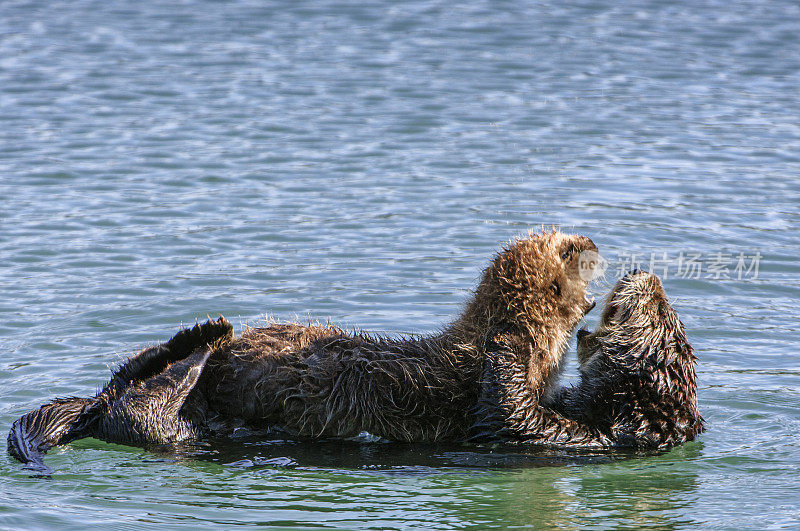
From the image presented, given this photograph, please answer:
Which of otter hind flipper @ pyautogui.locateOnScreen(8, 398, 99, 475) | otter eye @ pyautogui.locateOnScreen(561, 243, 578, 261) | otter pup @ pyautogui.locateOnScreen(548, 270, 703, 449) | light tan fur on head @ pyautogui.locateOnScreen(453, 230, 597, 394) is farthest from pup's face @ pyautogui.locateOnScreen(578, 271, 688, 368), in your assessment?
otter hind flipper @ pyautogui.locateOnScreen(8, 398, 99, 475)

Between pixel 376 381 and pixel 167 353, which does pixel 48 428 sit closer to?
pixel 167 353

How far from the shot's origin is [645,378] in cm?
530

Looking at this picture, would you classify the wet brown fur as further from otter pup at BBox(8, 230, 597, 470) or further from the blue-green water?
the blue-green water

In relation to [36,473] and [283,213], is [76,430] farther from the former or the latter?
[283,213]

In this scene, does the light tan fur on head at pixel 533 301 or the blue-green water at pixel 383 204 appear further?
the light tan fur on head at pixel 533 301

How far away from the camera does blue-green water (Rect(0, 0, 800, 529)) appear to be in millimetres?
4852

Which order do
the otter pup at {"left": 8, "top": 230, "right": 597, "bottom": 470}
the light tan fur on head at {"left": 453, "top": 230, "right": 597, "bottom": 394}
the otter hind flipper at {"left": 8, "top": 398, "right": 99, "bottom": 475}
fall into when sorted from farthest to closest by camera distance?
the light tan fur on head at {"left": 453, "top": 230, "right": 597, "bottom": 394} → the otter pup at {"left": 8, "top": 230, "right": 597, "bottom": 470} → the otter hind flipper at {"left": 8, "top": 398, "right": 99, "bottom": 475}

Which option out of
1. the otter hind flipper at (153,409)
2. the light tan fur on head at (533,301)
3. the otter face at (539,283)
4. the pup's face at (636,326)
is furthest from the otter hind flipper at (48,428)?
the pup's face at (636,326)

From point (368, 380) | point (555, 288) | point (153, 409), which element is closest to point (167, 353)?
point (153, 409)

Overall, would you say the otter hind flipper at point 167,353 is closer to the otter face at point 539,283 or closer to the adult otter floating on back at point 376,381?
the adult otter floating on back at point 376,381

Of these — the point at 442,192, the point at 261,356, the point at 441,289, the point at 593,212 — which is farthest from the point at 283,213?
the point at 261,356

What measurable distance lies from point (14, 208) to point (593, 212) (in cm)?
481

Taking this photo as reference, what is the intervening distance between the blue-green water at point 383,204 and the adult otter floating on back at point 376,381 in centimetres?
14

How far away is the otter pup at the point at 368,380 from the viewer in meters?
5.02
